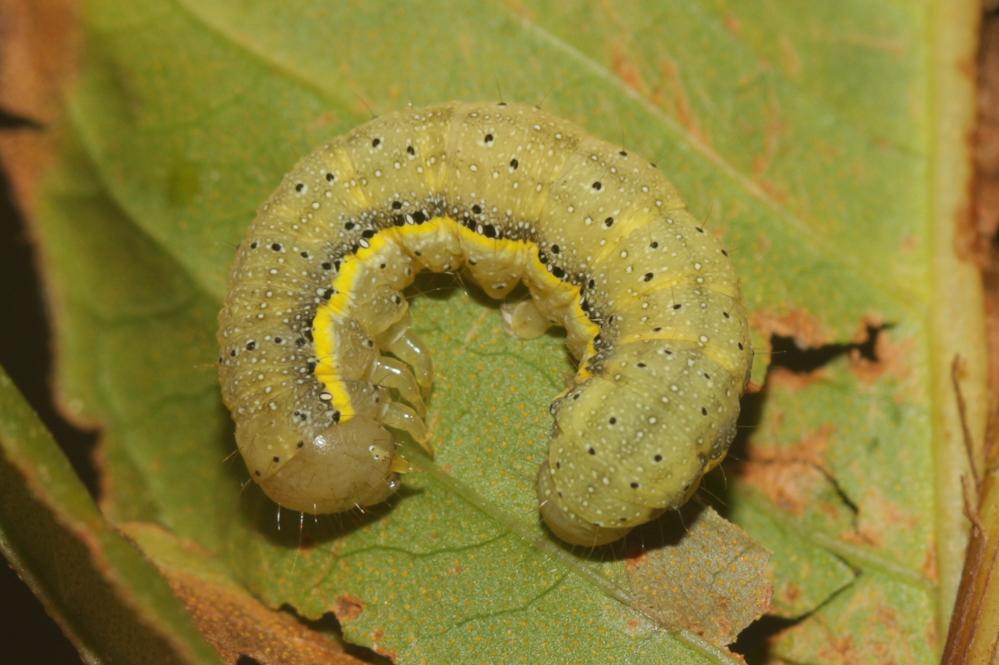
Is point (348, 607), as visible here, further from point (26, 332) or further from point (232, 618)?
point (26, 332)

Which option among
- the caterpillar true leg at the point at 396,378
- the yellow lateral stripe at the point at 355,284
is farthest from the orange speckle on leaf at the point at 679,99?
the caterpillar true leg at the point at 396,378

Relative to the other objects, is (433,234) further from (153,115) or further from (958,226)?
(958,226)

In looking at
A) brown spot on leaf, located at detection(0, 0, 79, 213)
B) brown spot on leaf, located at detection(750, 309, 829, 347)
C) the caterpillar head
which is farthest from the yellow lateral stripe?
brown spot on leaf, located at detection(0, 0, 79, 213)

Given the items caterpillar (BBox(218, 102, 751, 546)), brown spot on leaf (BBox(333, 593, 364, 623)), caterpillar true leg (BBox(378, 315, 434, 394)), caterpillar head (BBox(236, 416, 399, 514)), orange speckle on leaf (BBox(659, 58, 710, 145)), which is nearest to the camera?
caterpillar (BBox(218, 102, 751, 546))

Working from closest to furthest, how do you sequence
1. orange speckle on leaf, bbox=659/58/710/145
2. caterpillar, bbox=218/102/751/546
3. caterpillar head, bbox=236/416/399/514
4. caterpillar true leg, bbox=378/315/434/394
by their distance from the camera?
caterpillar, bbox=218/102/751/546 → caterpillar head, bbox=236/416/399/514 → caterpillar true leg, bbox=378/315/434/394 → orange speckle on leaf, bbox=659/58/710/145

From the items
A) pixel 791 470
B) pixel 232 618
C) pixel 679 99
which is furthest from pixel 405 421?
pixel 679 99

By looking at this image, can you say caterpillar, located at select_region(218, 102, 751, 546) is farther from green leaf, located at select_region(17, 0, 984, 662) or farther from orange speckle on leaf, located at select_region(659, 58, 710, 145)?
orange speckle on leaf, located at select_region(659, 58, 710, 145)

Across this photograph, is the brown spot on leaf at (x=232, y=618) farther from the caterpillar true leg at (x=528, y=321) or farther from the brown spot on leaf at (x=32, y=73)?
the brown spot on leaf at (x=32, y=73)
